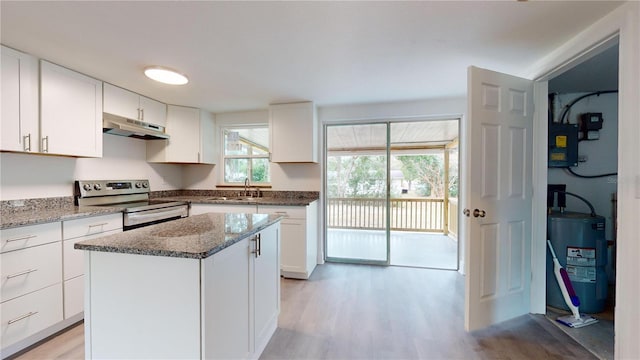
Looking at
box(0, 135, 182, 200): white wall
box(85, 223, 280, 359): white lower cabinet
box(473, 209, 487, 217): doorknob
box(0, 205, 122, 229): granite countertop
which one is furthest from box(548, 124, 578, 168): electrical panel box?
box(0, 135, 182, 200): white wall

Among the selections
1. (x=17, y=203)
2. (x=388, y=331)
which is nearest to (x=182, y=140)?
(x=17, y=203)

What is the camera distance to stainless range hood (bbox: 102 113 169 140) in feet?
8.34

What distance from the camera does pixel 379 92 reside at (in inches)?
113

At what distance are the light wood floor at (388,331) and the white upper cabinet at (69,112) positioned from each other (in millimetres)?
1558

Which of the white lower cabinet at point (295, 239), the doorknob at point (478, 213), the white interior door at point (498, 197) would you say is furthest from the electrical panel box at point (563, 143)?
the white lower cabinet at point (295, 239)

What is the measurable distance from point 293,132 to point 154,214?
1856 millimetres

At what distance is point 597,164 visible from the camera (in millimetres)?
2641

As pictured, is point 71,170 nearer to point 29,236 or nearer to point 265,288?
point 29,236

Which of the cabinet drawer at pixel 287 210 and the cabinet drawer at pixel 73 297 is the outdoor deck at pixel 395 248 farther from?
the cabinet drawer at pixel 73 297

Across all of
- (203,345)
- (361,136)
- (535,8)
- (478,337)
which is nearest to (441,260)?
(478,337)

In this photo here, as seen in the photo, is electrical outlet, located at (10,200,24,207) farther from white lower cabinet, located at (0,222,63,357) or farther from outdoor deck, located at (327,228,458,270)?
outdoor deck, located at (327,228,458,270)

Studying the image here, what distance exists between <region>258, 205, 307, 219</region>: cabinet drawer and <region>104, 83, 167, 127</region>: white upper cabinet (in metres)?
1.75

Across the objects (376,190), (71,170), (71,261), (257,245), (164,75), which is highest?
(164,75)

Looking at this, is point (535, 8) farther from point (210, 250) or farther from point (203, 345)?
point (203, 345)
